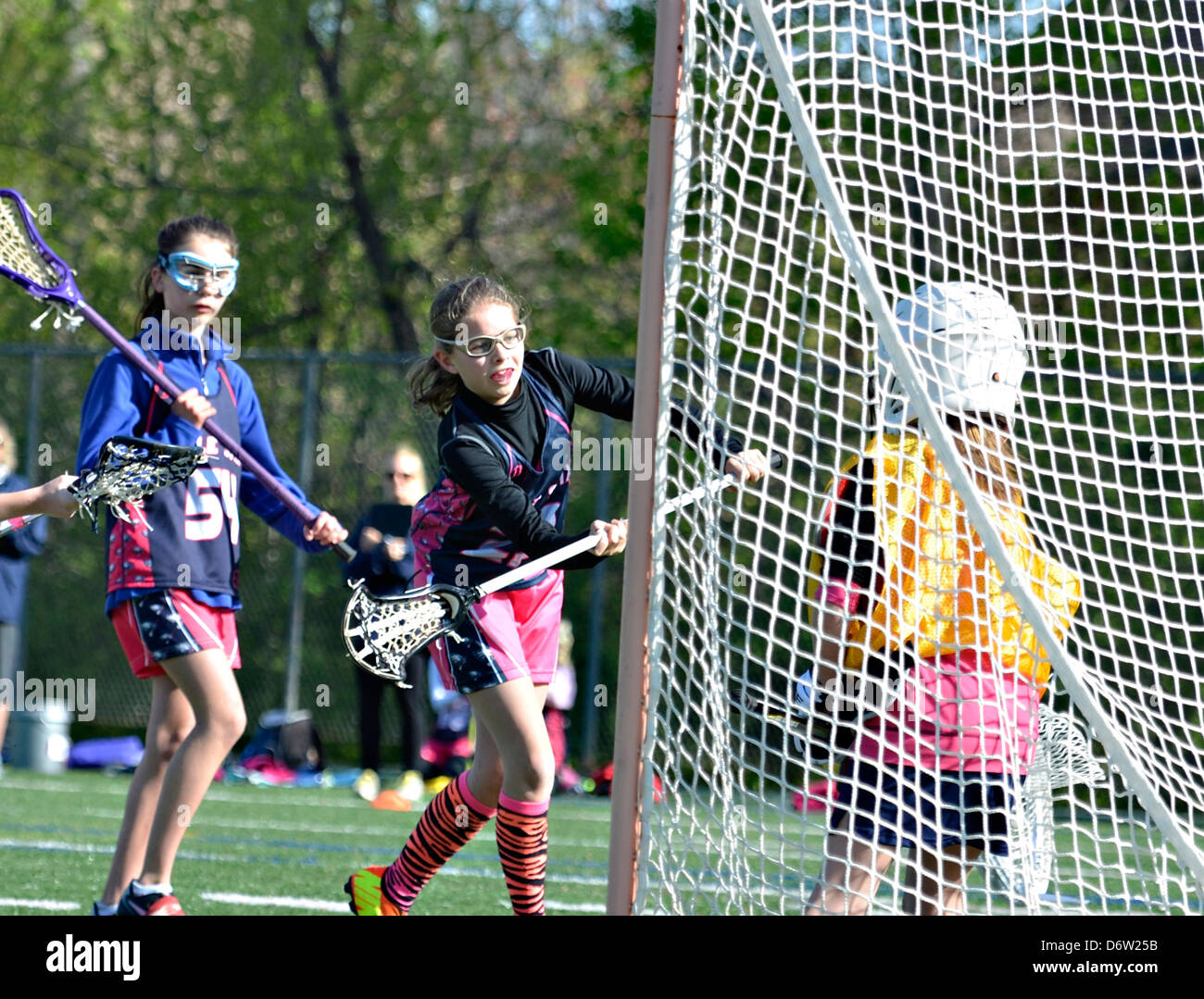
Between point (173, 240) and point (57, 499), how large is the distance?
0.75 metres

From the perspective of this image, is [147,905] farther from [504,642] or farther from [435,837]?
[504,642]

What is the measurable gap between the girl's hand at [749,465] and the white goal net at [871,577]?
48 mm

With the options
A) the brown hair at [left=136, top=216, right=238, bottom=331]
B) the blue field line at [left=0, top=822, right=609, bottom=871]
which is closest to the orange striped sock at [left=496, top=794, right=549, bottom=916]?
the brown hair at [left=136, top=216, right=238, bottom=331]

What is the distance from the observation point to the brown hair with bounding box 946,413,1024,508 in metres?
2.92

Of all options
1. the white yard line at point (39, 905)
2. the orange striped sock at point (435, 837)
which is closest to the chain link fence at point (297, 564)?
the white yard line at point (39, 905)

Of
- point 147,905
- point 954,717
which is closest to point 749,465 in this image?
point 954,717

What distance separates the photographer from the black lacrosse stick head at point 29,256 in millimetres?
3988

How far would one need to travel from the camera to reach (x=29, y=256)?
405 cm

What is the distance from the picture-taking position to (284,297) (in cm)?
1422

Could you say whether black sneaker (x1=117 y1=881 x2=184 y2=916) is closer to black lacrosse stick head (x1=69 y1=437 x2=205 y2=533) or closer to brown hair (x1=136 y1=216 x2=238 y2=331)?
black lacrosse stick head (x1=69 y1=437 x2=205 y2=533)

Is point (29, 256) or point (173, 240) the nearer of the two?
point (173, 240)

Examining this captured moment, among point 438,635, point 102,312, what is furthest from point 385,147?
point 438,635

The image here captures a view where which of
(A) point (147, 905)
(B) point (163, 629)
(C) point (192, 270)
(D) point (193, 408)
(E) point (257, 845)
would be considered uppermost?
(C) point (192, 270)
